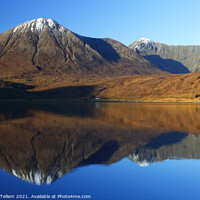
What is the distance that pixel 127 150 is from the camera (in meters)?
16.4

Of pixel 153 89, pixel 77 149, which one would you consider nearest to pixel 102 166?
pixel 77 149

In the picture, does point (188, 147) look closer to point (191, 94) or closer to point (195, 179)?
point (195, 179)

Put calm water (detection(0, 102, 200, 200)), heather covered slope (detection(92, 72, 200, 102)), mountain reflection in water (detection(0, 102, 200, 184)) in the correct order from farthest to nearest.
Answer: heather covered slope (detection(92, 72, 200, 102)) → mountain reflection in water (detection(0, 102, 200, 184)) → calm water (detection(0, 102, 200, 200))

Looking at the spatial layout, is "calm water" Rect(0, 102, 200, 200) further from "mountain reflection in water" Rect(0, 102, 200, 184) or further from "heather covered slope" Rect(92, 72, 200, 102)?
"heather covered slope" Rect(92, 72, 200, 102)

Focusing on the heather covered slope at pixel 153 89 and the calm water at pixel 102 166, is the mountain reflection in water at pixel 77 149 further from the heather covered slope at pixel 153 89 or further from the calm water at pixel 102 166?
the heather covered slope at pixel 153 89

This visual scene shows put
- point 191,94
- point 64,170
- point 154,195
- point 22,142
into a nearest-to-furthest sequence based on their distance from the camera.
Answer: point 154,195
point 64,170
point 22,142
point 191,94

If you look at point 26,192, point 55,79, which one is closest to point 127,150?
point 26,192

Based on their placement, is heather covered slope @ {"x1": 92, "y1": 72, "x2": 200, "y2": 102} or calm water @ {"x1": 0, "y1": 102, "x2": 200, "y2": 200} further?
heather covered slope @ {"x1": 92, "y1": 72, "x2": 200, "y2": 102}

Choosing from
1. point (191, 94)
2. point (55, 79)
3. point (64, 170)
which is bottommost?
point (64, 170)

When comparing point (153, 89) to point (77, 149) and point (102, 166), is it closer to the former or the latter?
point (77, 149)

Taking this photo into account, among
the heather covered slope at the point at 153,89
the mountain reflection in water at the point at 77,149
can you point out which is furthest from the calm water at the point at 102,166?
the heather covered slope at the point at 153,89

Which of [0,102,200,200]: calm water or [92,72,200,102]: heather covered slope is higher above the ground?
[92,72,200,102]: heather covered slope

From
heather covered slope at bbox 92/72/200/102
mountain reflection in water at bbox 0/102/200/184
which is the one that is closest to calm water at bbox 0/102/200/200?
mountain reflection in water at bbox 0/102/200/184

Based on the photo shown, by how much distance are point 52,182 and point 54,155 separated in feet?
14.3
